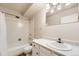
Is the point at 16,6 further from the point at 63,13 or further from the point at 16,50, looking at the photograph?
the point at 16,50

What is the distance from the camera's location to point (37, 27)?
1778 millimetres

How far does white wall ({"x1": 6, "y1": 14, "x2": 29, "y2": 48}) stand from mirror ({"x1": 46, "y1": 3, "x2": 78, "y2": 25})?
2.58 feet

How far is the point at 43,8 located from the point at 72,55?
4.86 ft

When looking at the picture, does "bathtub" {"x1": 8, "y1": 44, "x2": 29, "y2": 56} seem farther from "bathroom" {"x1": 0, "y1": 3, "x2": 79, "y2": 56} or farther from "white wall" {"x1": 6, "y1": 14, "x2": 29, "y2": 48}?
"white wall" {"x1": 6, "y1": 14, "x2": 29, "y2": 48}

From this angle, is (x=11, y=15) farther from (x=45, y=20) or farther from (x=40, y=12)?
(x=45, y=20)

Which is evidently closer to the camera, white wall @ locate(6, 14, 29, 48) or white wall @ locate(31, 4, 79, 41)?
white wall @ locate(31, 4, 79, 41)

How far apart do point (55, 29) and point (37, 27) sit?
68 centimetres

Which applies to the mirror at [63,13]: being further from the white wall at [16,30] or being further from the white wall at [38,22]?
the white wall at [16,30]

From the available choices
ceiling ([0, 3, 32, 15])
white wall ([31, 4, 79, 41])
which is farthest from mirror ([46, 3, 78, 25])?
ceiling ([0, 3, 32, 15])

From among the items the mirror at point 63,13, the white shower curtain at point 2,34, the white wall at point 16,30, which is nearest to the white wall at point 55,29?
the mirror at point 63,13

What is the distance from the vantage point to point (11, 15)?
148 centimetres

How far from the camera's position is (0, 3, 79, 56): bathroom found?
38.4 inches

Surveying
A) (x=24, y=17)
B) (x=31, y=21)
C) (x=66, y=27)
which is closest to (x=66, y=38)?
(x=66, y=27)

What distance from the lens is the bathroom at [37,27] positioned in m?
0.98
